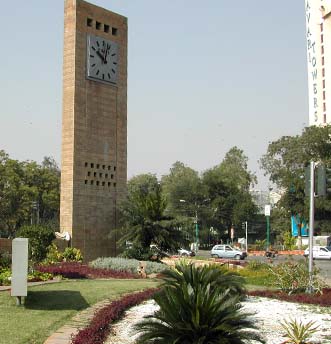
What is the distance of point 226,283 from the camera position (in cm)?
1050

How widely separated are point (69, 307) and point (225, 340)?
4.66 metres

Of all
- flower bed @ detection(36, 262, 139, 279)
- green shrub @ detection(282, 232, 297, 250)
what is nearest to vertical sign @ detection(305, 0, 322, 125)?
green shrub @ detection(282, 232, 297, 250)

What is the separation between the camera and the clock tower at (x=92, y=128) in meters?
25.5

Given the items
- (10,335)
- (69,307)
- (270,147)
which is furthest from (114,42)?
(270,147)

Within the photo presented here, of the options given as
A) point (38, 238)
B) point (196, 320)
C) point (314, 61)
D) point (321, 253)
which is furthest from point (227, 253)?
point (314, 61)

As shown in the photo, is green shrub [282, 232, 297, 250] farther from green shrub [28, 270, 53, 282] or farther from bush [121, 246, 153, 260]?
green shrub [28, 270, 53, 282]

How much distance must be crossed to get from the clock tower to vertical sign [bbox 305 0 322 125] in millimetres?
73817

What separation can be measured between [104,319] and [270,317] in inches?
131

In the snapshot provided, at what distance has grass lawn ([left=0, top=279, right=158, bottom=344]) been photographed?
850cm

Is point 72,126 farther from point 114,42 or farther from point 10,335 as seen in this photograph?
point 10,335

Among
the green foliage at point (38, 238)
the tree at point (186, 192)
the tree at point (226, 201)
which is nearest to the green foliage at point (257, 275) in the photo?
the green foliage at point (38, 238)

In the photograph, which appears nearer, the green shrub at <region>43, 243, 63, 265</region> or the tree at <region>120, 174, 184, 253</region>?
the green shrub at <region>43, 243, 63, 265</region>

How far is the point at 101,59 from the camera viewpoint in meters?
27.3

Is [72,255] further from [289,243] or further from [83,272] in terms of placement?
[289,243]
